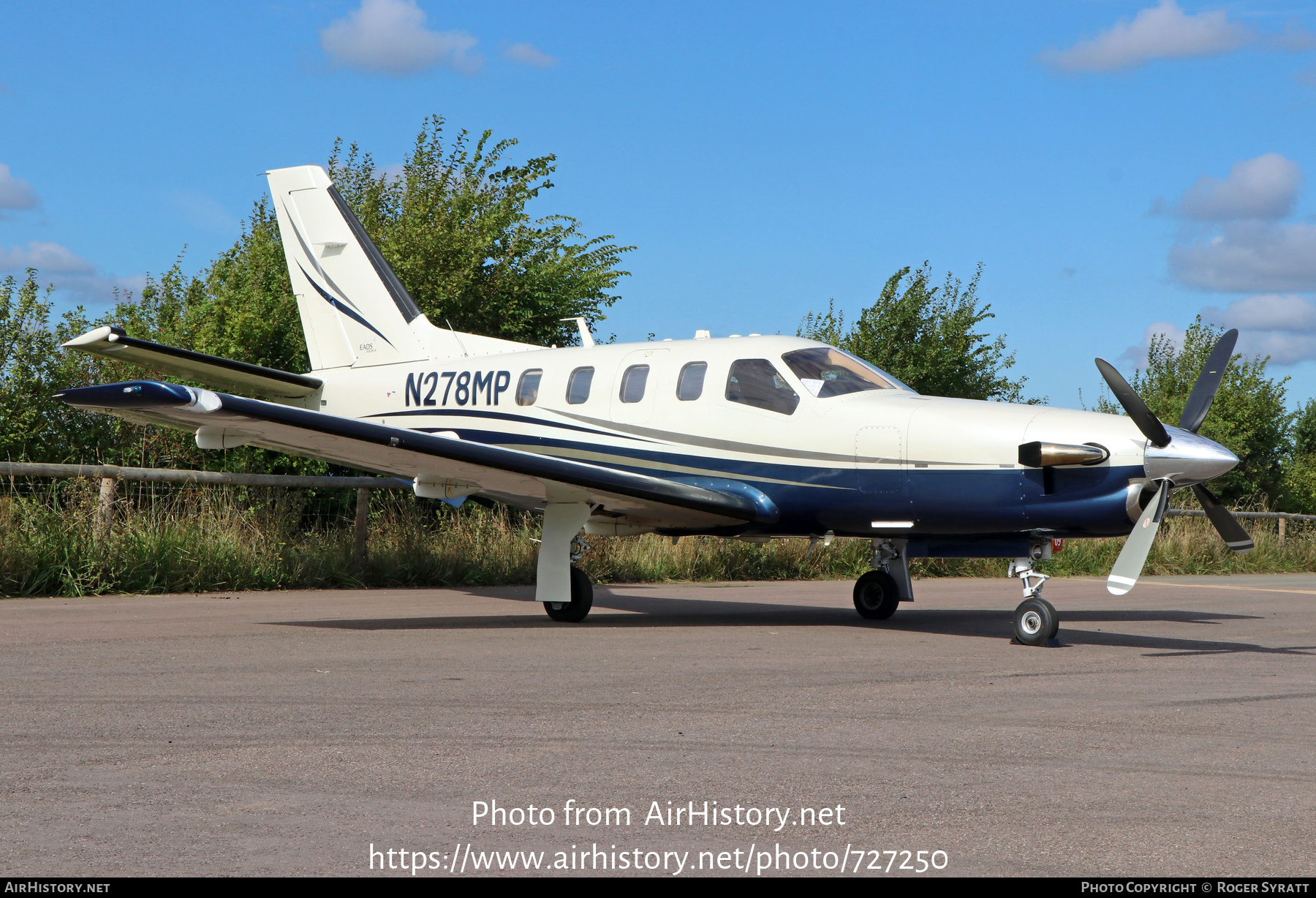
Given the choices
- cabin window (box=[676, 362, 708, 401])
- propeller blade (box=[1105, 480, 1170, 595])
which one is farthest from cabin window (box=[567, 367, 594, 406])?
propeller blade (box=[1105, 480, 1170, 595])

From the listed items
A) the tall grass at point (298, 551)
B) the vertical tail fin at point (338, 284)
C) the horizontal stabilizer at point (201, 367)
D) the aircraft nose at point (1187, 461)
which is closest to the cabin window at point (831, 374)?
the aircraft nose at point (1187, 461)

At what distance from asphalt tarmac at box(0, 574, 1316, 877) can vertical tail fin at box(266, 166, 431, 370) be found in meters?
4.67

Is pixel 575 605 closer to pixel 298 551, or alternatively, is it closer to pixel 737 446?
pixel 737 446

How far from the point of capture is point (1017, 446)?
8.76 meters

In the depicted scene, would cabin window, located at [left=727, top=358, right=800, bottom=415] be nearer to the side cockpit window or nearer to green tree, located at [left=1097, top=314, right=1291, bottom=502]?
the side cockpit window

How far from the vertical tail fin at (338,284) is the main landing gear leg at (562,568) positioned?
3.81 m

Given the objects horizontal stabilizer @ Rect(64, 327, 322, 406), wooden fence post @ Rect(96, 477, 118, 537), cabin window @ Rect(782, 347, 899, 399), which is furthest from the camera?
wooden fence post @ Rect(96, 477, 118, 537)

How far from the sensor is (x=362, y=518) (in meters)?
14.5

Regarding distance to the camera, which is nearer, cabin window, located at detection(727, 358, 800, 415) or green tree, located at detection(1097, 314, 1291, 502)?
cabin window, located at detection(727, 358, 800, 415)

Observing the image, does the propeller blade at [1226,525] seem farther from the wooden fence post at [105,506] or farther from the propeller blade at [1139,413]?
the wooden fence post at [105,506]

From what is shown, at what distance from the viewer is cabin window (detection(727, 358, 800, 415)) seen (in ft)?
33.0

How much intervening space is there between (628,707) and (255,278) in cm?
1419
